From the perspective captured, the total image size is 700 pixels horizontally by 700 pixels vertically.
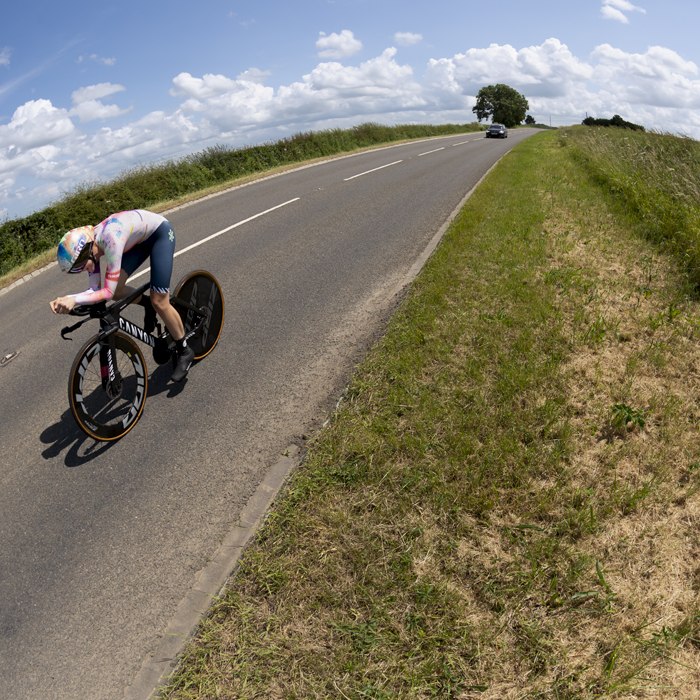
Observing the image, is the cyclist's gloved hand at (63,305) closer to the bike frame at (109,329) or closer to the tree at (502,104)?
the bike frame at (109,329)

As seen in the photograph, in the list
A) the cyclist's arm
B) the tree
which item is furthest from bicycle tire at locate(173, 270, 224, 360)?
the tree

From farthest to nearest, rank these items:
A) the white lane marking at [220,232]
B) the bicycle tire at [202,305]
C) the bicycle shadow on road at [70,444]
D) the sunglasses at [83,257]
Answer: the white lane marking at [220,232] < the bicycle tire at [202,305] < the bicycle shadow on road at [70,444] < the sunglasses at [83,257]

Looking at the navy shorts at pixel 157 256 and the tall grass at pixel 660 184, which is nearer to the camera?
the navy shorts at pixel 157 256

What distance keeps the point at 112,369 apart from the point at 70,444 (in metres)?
0.94

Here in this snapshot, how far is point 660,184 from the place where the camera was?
9.88 metres

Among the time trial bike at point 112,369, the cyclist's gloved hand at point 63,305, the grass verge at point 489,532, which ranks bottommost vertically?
the grass verge at point 489,532

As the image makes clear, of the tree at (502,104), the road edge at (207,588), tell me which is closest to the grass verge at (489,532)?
the road edge at (207,588)

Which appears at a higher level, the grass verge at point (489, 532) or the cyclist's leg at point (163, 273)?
the cyclist's leg at point (163, 273)

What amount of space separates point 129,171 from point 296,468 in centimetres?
1864

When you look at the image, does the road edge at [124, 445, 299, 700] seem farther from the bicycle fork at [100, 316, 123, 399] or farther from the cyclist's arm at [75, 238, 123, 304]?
the cyclist's arm at [75, 238, 123, 304]

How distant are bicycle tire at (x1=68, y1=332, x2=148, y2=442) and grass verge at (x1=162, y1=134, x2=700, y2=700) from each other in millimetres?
1980

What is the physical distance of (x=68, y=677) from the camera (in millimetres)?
2623

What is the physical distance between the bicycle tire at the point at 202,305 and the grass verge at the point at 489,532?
2.06 metres

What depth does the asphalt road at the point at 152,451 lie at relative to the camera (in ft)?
9.36
